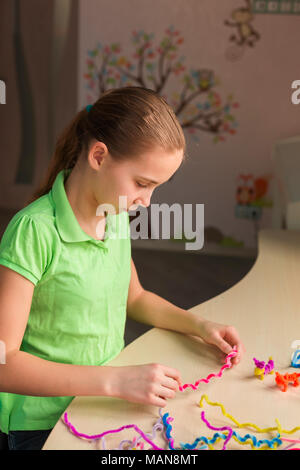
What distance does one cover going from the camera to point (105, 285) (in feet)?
3.07

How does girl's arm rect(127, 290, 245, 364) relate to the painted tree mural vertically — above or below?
below

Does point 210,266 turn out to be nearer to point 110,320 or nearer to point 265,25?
point 265,25

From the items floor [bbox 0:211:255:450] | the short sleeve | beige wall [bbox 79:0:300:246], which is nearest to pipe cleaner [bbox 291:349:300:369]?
the short sleeve

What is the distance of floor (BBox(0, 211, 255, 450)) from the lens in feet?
8.71

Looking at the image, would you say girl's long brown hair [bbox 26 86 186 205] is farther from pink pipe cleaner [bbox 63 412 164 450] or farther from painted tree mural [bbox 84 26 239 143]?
painted tree mural [bbox 84 26 239 143]

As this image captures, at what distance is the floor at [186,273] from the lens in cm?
265

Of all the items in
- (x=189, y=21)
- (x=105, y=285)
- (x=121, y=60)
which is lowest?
(x=105, y=285)

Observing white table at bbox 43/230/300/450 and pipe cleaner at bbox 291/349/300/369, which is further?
pipe cleaner at bbox 291/349/300/369

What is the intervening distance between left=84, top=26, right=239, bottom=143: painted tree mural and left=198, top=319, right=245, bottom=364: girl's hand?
2.23 meters

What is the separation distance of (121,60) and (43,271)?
240cm

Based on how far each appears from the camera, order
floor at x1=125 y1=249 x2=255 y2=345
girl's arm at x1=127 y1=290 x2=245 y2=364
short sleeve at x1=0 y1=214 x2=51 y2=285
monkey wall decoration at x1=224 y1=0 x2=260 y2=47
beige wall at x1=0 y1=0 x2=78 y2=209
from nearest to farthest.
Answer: short sleeve at x1=0 y1=214 x2=51 y2=285 → girl's arm at x1=127 y1=290 x2=245 y2=364 → floor at x1=125 y1=249 x2=255 y2=345 → monkey wall decoration at x1=224 y1=0 x2=260 y2=47 → beige wall at x1=0 y1=0 x2=78 y2=209
